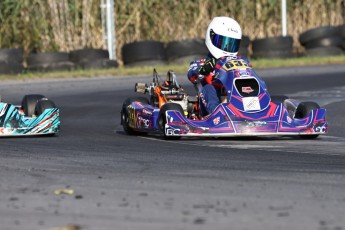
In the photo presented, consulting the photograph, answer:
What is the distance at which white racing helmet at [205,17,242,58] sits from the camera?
10.4 metres

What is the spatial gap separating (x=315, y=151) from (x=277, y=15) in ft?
55.5

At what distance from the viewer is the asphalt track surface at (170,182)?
16.6 feet

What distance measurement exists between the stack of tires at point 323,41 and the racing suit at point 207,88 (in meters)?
12.7

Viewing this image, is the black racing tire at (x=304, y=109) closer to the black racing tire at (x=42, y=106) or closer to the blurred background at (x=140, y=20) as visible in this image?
the black racing tire at (x=42, y=106)

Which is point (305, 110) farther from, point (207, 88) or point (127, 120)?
point (127, 120)

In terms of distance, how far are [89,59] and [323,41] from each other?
491 centimetres

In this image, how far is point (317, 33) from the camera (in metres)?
23.1

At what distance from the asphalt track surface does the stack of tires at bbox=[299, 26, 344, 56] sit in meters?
12.0

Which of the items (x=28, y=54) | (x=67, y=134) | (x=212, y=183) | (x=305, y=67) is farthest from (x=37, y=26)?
(x=212, y=183)

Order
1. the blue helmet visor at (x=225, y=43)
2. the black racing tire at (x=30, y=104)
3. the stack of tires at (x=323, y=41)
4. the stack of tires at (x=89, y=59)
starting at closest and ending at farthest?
the blue helmet visor at (x=225, y=43), the black racing tire at (x=30, y=104), the stack of tires at (x=89, y=59), the stack of tires at (x=323, y=41)

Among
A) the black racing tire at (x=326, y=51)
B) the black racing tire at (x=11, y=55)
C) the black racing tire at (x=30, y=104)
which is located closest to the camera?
the black racing tire at (x=30, y=104)

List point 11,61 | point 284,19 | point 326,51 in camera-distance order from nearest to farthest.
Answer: point 11,61 → point 326,51 → point 284,19

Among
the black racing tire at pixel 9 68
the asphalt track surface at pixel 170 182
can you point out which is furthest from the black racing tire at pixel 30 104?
the black racing tire at pixel 9 68

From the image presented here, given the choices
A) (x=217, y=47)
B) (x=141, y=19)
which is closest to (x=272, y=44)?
(x=141, y=19)
